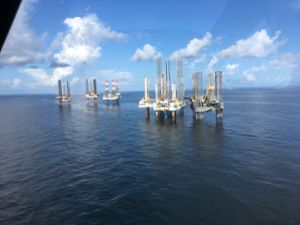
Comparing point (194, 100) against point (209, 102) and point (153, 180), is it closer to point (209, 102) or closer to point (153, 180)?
point (209, 102)

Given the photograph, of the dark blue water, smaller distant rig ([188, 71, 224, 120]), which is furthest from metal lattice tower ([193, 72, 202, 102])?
the dark blue water

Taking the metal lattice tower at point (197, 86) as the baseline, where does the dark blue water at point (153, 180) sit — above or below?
below

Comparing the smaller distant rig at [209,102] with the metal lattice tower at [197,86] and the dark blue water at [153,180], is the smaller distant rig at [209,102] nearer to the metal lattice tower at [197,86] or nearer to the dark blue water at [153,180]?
the metal lattice tower at [197,86]

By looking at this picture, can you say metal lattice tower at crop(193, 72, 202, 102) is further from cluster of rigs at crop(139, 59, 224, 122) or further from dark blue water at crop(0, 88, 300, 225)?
dark blue water at crop(0, 88, 300, 225)

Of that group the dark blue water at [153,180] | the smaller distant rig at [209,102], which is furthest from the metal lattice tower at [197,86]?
the dark blue water at [153,180]

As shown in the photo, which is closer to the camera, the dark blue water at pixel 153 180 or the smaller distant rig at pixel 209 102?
the dark blue water at pixel 153 180

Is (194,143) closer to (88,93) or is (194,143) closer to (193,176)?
(193,176)

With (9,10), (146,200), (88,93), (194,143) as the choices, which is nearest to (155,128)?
(194,143)

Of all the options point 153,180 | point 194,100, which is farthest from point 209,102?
point 153,180

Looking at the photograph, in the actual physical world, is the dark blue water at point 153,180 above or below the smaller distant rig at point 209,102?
below

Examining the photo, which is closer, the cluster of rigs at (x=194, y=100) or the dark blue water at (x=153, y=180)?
the dark blue water at (x=153, y=180)
